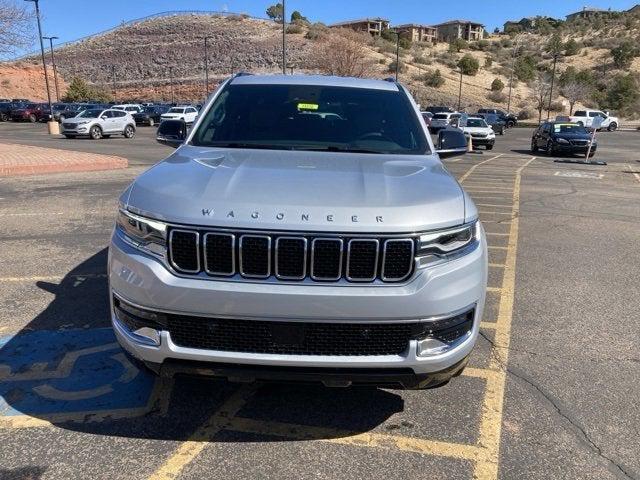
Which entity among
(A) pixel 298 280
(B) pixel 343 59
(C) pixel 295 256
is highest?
(B) pixel 343 59

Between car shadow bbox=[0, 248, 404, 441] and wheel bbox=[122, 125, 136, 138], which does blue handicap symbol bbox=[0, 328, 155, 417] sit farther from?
wheel bbox=[122, 125, 136, 138]

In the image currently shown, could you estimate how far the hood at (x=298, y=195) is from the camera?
262 cm

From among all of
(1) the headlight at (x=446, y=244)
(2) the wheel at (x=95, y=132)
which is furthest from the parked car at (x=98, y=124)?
(1) the headlight at (x=446, y=244)

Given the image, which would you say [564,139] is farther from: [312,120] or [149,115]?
[149,115]

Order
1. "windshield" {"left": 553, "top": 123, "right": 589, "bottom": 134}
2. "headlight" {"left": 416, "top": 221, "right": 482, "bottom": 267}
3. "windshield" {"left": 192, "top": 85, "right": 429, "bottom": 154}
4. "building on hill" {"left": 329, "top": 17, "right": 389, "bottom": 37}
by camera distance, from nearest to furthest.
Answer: "headlight" {"left": 416, "top": 221, "right": 482, "bottom": 267} → "windshield" {"left": 192, "top": 85, "right": 429, "bottom": 154} → "windshield" {"left": 553, "top": 123, "right": 589, "bottom": 134} → "building on hill" {"left": 329, "top": 17, "right": 389, "bottom": 37}

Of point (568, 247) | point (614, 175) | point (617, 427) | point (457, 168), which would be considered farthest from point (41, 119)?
point (617, 427)

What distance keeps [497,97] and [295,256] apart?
82102 mm

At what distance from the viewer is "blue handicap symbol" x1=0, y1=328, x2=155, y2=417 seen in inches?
130

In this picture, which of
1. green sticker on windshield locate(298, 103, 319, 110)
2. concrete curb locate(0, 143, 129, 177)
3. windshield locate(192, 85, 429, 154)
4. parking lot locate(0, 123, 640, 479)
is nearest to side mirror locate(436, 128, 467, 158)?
windshield locate(192, 85, 429, 154)

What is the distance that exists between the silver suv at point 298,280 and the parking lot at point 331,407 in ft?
1.53

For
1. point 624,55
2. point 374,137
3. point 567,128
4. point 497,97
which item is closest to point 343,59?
point 497,97

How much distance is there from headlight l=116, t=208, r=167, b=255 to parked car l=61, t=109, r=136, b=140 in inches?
1109

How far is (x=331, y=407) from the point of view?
3328 mm

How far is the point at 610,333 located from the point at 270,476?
3.18 meters
